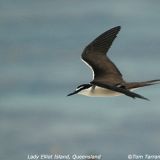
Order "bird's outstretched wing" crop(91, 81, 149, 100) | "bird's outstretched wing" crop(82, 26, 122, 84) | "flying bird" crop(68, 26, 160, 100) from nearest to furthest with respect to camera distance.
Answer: "bird's outstretched wing" crop(91, 81, 149, 100) < "flying bird" crop(68, 26, 160, 100) < "bird's outstretched wing" crop(82, 26, 122, 84)

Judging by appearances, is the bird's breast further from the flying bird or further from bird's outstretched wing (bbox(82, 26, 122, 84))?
bird's outstretched wing (bbox(82, 26, 122, 84))

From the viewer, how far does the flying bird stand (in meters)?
20.1

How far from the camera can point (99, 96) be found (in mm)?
20578

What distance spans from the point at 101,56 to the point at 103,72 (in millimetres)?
1314

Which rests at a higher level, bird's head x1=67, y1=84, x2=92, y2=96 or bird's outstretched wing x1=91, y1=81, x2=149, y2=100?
bird's outstretched wing x1=91, y1=81, x2=149, y2=100

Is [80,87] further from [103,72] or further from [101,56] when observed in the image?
[101,56]

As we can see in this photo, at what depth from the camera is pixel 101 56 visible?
75.9 ft

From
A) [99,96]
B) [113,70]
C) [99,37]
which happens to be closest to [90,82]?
[99,96]

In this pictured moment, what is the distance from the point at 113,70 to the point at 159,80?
2.39m

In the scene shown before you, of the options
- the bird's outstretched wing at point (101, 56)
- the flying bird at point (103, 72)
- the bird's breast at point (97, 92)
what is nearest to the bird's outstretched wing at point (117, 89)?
the flying bird at point (103, 72)

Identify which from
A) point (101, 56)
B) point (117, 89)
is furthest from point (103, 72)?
point (117, 89)

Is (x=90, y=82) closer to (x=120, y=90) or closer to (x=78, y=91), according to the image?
(x=78, y=91)

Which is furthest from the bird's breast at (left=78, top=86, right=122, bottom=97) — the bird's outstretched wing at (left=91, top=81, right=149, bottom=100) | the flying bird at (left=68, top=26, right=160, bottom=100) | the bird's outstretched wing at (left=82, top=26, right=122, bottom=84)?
the bird's outstretched wing at (left=82, top=26, right=122, bottom=84)

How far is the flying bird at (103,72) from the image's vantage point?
2008cm
